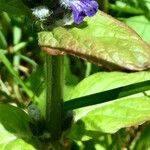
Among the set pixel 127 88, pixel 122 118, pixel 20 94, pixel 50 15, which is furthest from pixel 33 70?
pixel 50 15

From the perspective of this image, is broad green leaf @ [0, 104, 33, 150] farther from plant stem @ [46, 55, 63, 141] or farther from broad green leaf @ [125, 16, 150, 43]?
broad green leaf @ [125, 16, 150, 43]

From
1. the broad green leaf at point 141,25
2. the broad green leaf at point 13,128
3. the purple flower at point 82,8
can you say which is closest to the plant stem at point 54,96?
the broad green leaf at point 13,128

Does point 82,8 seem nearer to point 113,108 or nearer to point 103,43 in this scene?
point 103,43

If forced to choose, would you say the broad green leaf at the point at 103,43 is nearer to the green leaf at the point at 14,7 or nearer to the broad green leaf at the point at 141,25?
the green leaf at the point at 14,7

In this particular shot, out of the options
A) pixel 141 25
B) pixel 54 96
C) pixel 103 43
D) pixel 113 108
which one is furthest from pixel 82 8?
pixel 141 25

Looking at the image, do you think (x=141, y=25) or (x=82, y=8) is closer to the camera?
(x=82, y=8)

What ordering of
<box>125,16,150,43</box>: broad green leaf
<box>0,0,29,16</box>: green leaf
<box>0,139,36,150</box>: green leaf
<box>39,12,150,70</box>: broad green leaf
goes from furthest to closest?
1. <box>125,16,150,43</box>: broad green leaf
2. <box>0,139,36,150</box>: green leaf
3. <box>0,0,29,16</box>: green leaf
4. <box>39,12,150,70</box>: broad green leaf

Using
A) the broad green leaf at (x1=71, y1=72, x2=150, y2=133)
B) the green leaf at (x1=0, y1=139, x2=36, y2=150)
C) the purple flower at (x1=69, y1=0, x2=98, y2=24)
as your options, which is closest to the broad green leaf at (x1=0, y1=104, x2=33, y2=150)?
the green leaf at (x1=0, y1=139, x2=36, y2=150)
